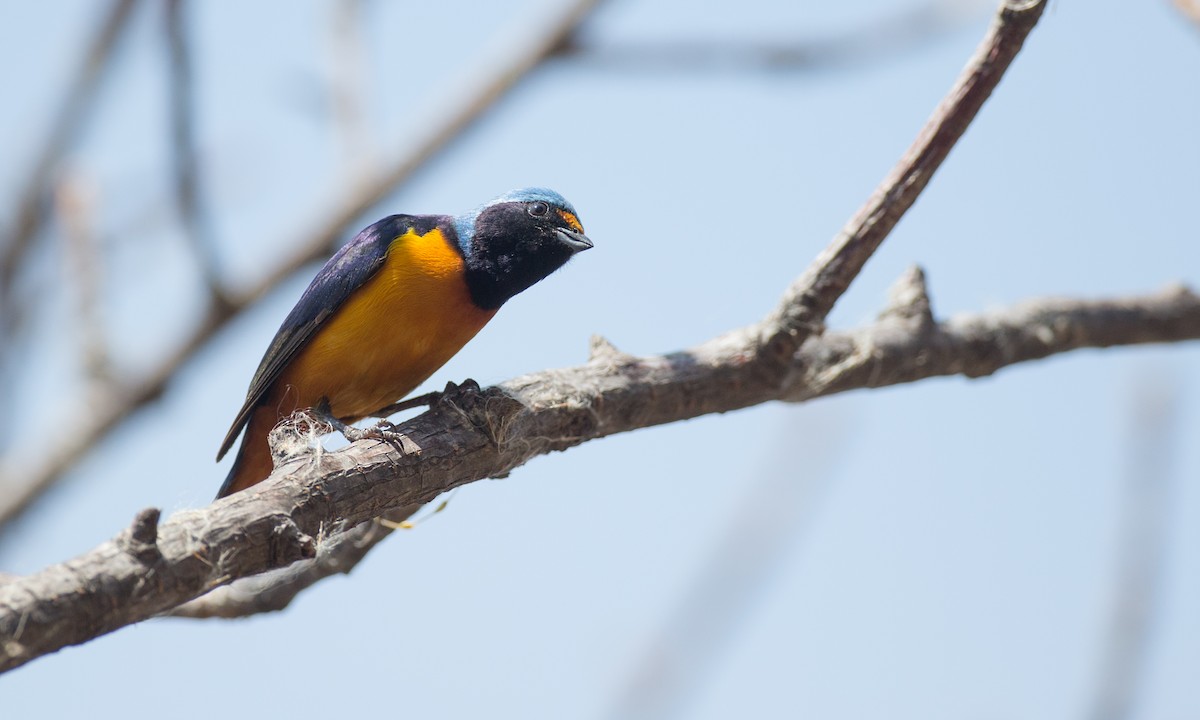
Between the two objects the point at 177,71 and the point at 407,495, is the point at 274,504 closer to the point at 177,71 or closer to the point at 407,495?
the point at 407,495

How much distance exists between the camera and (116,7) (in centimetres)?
528

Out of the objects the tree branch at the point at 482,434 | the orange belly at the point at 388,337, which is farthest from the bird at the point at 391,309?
the tree branch at the point at 482,434

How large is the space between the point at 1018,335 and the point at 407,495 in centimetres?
311

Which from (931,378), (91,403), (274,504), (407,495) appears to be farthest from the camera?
(91,403)

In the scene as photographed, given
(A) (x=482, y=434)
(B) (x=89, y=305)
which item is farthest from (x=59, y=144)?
(A) (x=482, y=434)

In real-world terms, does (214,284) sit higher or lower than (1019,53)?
higher

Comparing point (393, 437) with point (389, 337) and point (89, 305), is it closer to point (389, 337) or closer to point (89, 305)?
point (389, 337)

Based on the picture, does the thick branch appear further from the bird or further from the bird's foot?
the bird

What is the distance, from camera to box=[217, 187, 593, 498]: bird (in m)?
4.34

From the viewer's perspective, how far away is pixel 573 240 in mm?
4891

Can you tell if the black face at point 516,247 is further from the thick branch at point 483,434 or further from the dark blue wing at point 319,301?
the thick branch at point 483,434

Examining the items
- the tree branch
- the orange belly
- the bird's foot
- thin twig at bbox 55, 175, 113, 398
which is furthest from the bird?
thin twig at bbox 55, 175, 113, 398

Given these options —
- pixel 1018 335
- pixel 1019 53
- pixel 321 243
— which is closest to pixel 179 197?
pixel 321 243

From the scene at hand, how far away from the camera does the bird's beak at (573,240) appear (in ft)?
16.0
